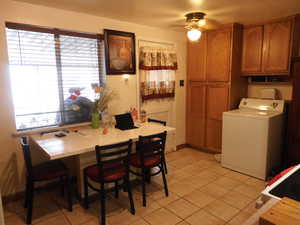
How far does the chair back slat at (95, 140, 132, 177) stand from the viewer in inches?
83.0

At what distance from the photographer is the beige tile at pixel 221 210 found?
2.34 meters

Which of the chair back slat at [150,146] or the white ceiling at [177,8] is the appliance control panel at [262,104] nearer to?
the white ceiling at [177,8]

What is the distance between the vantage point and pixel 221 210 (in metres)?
2.45

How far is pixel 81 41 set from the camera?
304 centimetres

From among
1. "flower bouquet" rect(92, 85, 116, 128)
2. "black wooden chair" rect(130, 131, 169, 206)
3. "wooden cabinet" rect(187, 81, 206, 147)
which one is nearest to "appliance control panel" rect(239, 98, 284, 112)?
Result: "wooden cabinet" rect(187, 81, 206, 147)

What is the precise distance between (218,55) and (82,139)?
9.06ft

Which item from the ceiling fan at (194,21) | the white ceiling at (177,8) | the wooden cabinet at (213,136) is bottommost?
the wooden cabinet at (213,136)

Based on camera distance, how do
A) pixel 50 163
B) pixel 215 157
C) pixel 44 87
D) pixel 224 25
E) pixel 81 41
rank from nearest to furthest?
pixel 50 163 < pixel 44 87 < pixel 81 41 < pixel 224 25 < pixel 215 157

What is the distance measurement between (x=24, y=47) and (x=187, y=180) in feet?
9.33

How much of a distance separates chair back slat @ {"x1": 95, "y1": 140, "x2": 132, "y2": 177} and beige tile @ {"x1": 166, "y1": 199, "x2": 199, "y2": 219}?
73 cm

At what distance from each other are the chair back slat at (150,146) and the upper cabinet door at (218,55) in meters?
1.88

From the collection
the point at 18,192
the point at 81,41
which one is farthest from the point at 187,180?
the point at 81,41

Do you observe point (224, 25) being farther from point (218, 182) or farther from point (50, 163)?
point (50, 163)

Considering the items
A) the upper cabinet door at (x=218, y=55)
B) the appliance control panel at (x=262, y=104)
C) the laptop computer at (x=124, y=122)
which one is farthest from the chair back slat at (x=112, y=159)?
the appliance control panel at (x=262, y=104)
